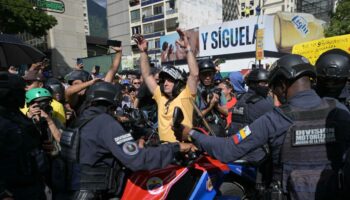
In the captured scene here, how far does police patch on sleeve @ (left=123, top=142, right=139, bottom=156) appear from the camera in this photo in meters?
2.17

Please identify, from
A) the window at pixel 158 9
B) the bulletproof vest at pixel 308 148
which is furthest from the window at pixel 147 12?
the bulletproof vest at pixel 308 148

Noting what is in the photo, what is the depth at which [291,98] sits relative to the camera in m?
2.04

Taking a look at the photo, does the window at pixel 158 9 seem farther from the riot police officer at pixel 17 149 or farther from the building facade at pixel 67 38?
the riot police officer at pixel 17 149

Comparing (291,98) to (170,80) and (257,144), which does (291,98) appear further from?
(170,80)

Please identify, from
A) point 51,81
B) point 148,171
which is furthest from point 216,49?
point 148,171

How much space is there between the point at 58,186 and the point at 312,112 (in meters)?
2.11

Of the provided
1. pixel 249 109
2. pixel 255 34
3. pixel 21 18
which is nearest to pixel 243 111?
pixel 249 109

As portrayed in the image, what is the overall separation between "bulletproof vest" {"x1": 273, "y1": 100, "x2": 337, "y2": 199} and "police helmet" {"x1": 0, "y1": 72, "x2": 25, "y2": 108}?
2.19 m

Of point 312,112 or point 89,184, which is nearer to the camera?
point 312,112

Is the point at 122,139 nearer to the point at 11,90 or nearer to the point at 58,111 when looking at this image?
the point at 11,90

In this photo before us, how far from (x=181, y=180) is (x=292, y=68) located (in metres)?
1.28

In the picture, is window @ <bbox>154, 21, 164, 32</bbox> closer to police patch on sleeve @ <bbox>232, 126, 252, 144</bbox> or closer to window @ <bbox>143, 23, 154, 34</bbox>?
window @ <bbox>143, 23, 154, 34</bbox>

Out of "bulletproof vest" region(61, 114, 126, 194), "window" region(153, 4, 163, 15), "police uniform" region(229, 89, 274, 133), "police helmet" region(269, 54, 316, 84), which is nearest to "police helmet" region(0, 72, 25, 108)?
"bulletproof vest" region(61, 114, 126, 194)

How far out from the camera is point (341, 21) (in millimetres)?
25344
